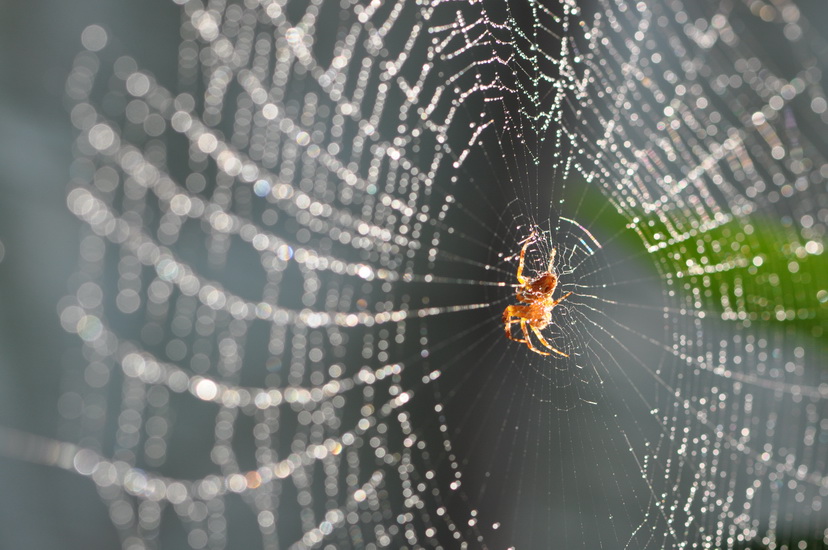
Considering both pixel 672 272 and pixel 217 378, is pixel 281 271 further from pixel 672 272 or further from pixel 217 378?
pixel 672 272

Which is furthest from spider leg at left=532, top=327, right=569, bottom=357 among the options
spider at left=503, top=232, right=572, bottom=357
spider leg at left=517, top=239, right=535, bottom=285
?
spider leg at left=517, top=239, right=535, bottom=285

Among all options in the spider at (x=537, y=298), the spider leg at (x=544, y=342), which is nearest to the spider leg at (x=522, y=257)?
the spider at (x=537, y=298)

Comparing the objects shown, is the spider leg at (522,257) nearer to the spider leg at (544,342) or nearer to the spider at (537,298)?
the spider at (537,298)

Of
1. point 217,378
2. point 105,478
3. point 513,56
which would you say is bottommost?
point 105,478

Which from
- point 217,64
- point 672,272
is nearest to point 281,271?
point 217,64

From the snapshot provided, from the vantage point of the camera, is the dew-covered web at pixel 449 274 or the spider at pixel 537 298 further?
the spider at pixel 537 298

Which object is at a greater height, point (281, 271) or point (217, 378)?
point (281, 271)

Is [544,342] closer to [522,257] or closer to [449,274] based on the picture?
[522,257]

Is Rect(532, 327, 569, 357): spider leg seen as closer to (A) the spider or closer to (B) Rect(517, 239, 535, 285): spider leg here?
(A) the spider
